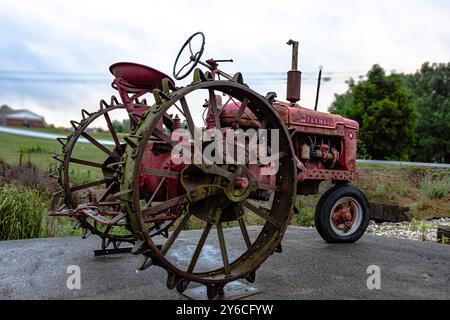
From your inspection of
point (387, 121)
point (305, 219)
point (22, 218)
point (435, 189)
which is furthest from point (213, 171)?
point (387, 121)

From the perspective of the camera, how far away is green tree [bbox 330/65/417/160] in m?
19.3

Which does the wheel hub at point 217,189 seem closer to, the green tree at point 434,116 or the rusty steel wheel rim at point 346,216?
the rusty steel wheel rim at point 346,216

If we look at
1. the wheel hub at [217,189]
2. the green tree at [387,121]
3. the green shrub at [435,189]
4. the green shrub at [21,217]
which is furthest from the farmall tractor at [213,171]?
the green tree at [387,121]

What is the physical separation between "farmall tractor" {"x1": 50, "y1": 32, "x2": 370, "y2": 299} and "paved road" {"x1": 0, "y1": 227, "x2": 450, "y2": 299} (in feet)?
0.91

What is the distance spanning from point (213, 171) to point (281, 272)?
1.34m

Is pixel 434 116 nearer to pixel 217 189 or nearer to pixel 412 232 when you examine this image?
pixel 412 232

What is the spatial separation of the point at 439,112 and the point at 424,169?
14.9 metres

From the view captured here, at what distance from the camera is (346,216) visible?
521cm

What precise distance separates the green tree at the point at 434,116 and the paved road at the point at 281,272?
1929 cm

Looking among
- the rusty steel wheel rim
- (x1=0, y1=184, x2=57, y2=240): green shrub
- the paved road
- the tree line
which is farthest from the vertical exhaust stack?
the tree line

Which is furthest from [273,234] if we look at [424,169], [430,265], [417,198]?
[424,169]

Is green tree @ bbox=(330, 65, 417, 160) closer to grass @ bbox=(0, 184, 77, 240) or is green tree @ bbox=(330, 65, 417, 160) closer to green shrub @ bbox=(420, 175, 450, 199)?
green shrub @ bbox=(420, 175, 450, 199)

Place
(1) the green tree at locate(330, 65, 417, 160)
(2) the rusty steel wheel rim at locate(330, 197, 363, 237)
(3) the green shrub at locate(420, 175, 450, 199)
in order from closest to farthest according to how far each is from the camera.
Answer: (2) the rusty steel wheel rim at locate(330, 197, 363, 237) → (3) the green shrub at locate(420, 175, 450, 199) → (1) the green tree at locate(330, 65, 417, 160)
